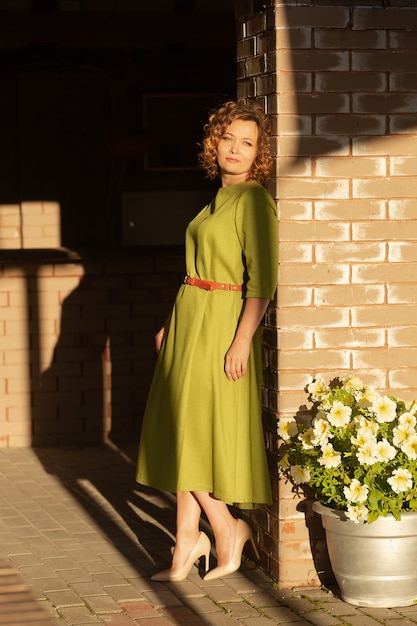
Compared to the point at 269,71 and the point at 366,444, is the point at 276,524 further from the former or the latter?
the point at 269,71

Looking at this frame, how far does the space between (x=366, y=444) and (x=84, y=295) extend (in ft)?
14.1

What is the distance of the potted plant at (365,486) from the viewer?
4.87m

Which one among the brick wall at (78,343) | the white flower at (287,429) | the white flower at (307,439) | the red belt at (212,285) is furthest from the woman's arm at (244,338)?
the brick wall at (78,343)

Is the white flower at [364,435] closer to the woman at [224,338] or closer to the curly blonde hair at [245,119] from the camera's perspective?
the woman at [224,338]

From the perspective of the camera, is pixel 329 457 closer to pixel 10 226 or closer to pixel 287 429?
pixel 287 429

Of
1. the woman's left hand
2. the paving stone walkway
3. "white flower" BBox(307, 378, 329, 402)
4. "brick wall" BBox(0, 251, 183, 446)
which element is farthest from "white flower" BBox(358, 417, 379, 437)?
→ "brick wall" BBox(0, 251, 183, 446)

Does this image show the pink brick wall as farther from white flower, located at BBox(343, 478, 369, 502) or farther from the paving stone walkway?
white flower, located at BBox(343, 478, 369, 502)

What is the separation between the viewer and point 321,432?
16.4ft

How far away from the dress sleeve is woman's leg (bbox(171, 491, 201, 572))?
0.91 meters

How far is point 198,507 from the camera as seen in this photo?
5.46m

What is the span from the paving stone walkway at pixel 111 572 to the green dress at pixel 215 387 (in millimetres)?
402

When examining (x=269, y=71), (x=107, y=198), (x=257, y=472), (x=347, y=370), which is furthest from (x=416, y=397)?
(x=107, y=198)

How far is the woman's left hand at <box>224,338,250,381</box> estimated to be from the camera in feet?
17.0

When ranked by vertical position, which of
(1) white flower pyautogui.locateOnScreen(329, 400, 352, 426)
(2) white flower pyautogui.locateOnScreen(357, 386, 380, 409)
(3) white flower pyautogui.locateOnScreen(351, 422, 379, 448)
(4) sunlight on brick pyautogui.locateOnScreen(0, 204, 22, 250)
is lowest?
(3) white flower pyautogui.locateOnScreen(351, 422, 379, 448)
